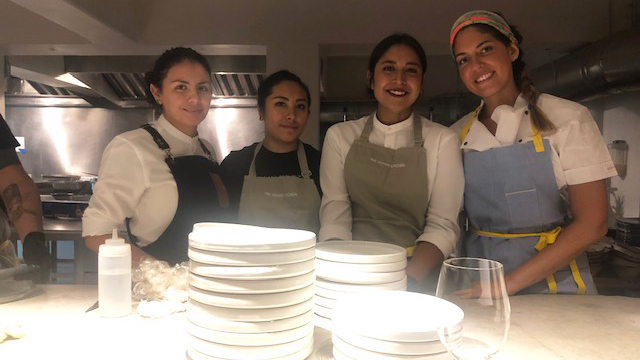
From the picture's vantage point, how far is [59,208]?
441 centimetres

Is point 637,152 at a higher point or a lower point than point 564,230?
higher

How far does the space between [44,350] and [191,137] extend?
3.90 ft

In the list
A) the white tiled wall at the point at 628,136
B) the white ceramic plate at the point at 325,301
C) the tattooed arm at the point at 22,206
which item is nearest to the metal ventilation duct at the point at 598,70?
the white tiled wall at the point at 628,136

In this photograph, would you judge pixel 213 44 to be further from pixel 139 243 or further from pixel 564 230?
pixel 564 230

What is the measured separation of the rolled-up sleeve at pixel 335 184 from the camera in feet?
6.24

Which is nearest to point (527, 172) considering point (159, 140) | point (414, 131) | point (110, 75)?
point (414, 131)

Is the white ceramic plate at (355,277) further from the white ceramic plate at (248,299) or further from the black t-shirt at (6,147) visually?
the black t-shirt at (6,147)

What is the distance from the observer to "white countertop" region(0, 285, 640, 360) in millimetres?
995

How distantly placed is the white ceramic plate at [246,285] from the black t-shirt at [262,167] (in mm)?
1347

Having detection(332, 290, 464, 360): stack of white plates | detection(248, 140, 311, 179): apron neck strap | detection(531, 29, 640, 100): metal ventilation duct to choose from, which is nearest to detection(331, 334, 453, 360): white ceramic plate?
detection(332, 290, 464, 360): stack of white plates

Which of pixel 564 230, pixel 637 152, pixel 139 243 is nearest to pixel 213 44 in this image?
pixel 139 243

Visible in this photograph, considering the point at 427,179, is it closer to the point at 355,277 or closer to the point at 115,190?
the point at 355,277

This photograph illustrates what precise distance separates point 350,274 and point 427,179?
35.1 inches

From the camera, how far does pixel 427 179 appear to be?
1856 millimetres
